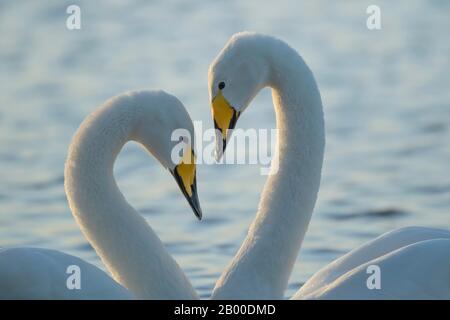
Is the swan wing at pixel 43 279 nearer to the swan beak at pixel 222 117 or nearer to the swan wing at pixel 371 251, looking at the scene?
the swan beak at pixel 222 117

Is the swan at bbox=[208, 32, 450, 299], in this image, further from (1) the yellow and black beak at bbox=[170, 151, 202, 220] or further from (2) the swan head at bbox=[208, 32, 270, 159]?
(1) the yellow and black beak at bbox=[170, 151, 202, 220]

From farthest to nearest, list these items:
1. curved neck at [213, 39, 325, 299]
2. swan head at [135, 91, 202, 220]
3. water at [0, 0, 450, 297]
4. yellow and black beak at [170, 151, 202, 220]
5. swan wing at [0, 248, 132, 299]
Answer: water at [0, 0, 450, 297] → curved neck at [213, 39, 325, 299] → yellow and black beak at [170, 151, 202, 220] → swan head at [135, 91, 202, 220] → swan wing at [0, 248, 132, 299]

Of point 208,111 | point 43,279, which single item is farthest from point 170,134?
point 208,111

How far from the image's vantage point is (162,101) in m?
9.23

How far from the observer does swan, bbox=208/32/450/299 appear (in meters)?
9.29

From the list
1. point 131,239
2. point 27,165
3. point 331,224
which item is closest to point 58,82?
point 27,165

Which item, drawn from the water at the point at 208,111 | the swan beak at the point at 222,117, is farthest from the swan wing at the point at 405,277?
the water at the point at 208,111

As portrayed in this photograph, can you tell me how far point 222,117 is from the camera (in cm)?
930

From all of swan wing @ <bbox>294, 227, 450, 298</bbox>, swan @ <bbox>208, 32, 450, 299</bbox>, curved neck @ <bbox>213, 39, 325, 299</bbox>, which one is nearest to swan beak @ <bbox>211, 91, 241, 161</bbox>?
swan @ <bbox>208, 32, 450, 299</bbox>

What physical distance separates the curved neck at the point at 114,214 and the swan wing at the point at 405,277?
1033 mm

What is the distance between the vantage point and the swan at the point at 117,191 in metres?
9.27

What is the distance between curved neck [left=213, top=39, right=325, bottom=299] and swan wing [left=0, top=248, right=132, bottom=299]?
35.0 inches

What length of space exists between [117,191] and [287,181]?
3.42 ft

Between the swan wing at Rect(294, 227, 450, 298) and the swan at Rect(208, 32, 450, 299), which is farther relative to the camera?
the swan wing at Rect(294, 227, 450, 298)
